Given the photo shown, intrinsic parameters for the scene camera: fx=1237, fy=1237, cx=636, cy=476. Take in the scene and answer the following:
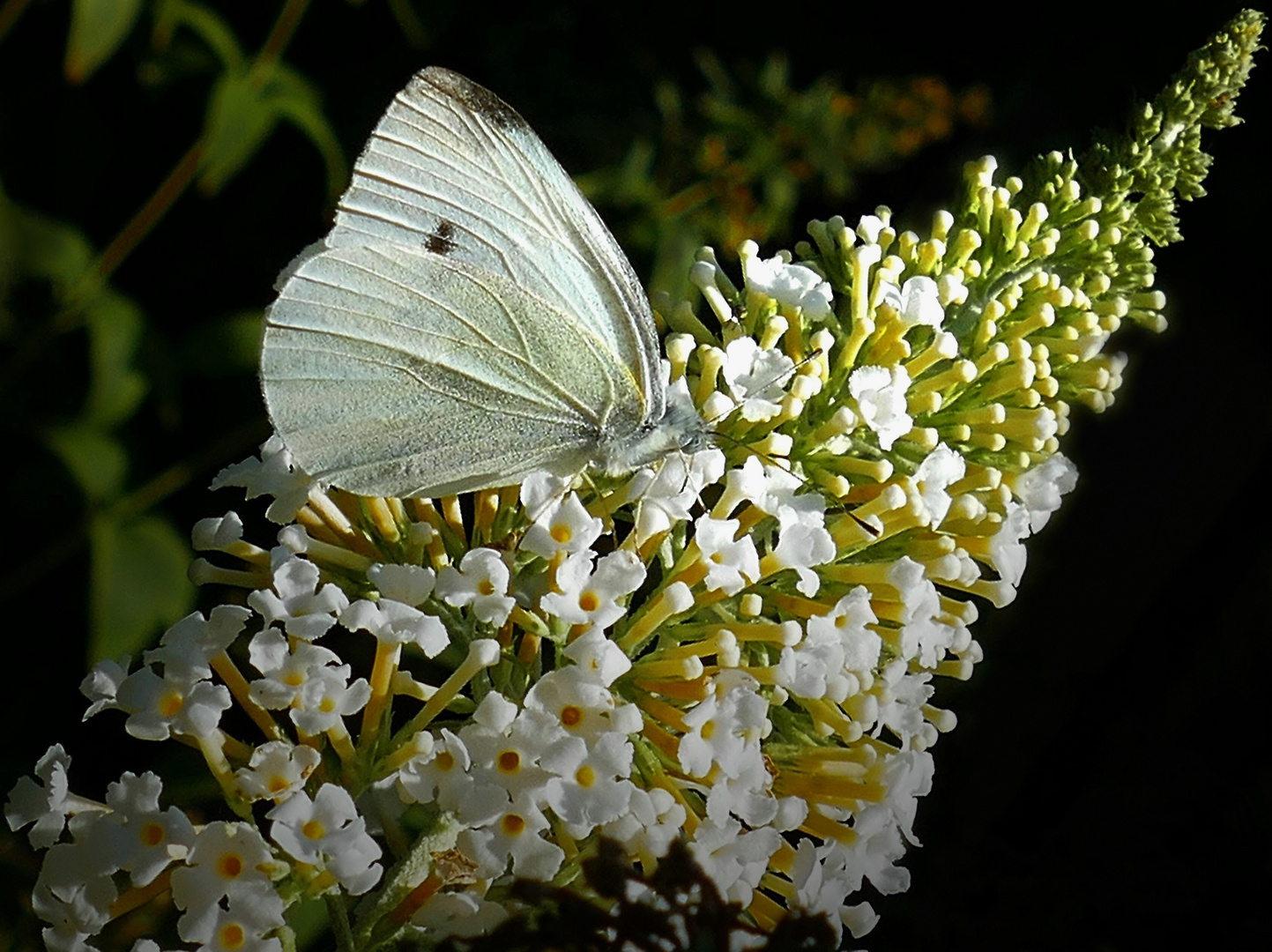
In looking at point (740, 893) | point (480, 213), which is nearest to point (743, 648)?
point (740, 893)

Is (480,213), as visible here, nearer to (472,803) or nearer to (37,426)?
(472,803)

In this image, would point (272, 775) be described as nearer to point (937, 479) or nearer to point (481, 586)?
point (481, 586)

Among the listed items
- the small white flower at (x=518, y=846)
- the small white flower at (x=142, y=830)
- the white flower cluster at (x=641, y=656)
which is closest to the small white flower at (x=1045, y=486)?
the white flower cluster at (x=641, y=656)

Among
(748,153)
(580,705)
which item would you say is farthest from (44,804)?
(748,153)

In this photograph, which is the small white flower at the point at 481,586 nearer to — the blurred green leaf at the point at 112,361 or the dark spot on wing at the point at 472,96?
the dark spot on wing at the point at 472,96

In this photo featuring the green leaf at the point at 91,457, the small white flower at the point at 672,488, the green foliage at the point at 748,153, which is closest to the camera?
the small white flower at the point at 672,488

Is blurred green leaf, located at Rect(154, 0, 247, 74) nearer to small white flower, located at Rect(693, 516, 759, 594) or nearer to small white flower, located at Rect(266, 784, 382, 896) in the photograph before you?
small white flower, located at Rect(693, 516, 759, 594)
